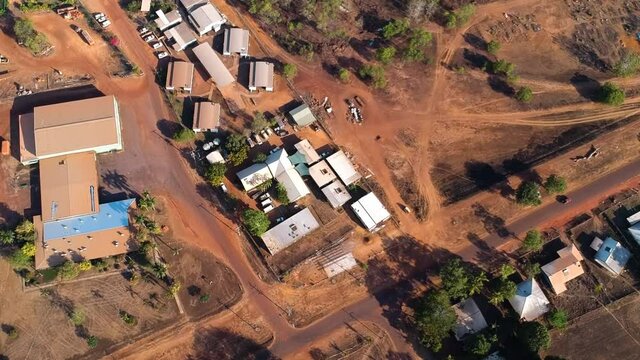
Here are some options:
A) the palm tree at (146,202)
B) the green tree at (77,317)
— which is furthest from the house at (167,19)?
the green tree at (77,317)

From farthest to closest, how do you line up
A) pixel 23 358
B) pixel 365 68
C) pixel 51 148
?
pixel 365 68, pixel 51 148, pixel 23 358

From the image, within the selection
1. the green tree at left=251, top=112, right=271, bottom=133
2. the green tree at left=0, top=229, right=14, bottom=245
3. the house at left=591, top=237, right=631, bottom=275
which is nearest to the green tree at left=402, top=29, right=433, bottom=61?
the green tree at left=251, top=112, right=271, bottom=133

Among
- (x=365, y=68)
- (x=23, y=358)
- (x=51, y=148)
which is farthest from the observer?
(x=365, y=68)

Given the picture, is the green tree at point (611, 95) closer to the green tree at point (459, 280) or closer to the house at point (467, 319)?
the green tree at point (459, 280)

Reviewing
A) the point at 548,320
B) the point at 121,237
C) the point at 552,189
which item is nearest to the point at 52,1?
the point at 121,237

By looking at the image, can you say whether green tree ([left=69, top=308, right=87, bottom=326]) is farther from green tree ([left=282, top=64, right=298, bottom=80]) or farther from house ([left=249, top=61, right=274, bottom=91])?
green tree ([left=282, top=64, right=298, bottom=80])

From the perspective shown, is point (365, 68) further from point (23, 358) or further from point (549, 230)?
point (23, 358)
